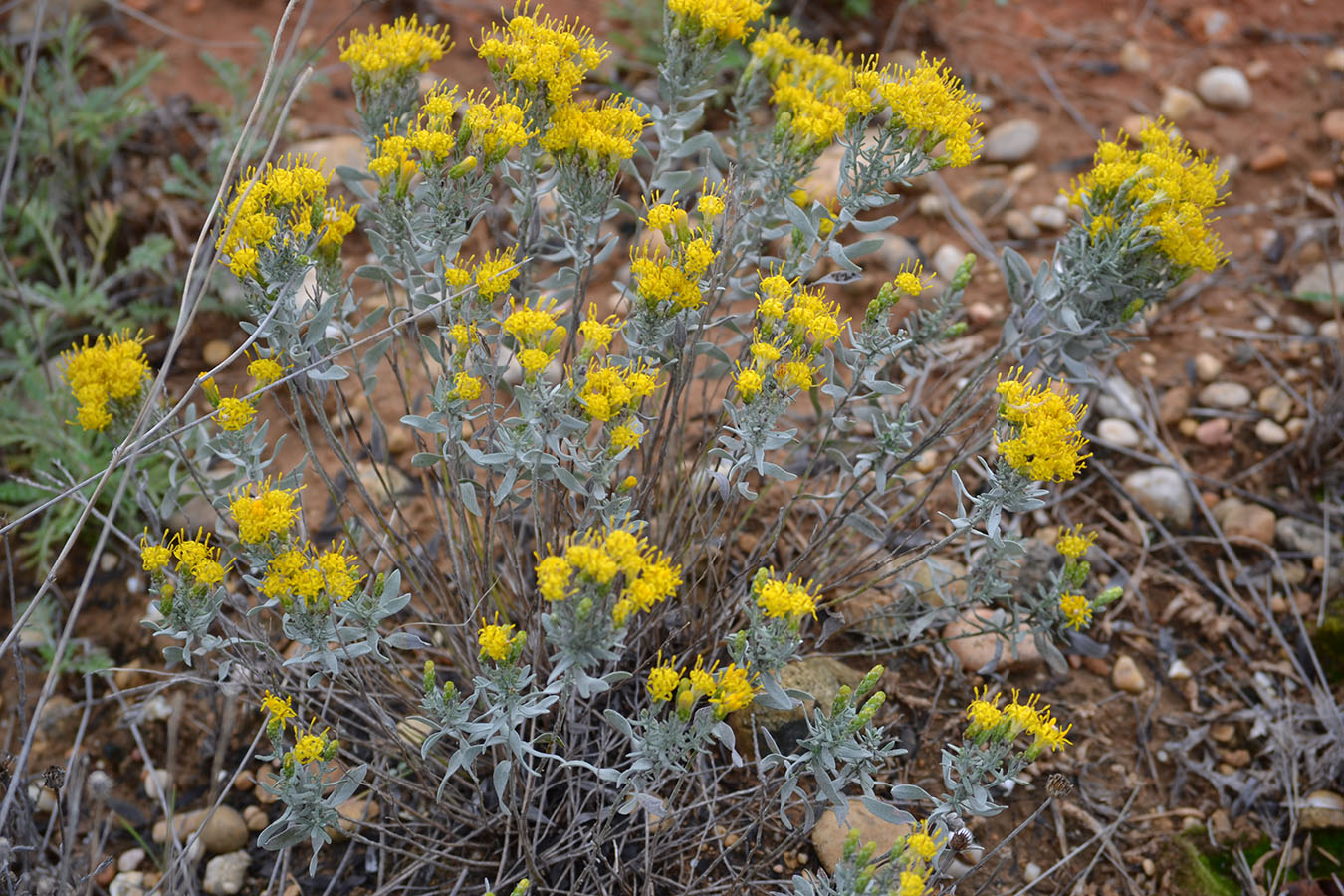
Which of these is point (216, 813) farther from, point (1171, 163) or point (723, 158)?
point (1171, 163)

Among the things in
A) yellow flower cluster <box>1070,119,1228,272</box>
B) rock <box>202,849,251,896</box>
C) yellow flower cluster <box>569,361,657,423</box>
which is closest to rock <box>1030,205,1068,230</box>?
yellow flower cluster <box>1070,119,1228,272</box>

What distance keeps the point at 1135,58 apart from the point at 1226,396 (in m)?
2.25

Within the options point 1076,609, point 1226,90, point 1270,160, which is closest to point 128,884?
point 1076,609

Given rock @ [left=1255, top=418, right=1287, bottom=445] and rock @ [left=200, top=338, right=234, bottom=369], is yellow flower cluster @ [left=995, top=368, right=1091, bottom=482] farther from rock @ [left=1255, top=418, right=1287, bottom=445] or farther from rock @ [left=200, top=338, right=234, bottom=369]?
rock @ [left=200, top=338, right=234, bottom=369]

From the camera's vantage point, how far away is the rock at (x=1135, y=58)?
535 centimetres

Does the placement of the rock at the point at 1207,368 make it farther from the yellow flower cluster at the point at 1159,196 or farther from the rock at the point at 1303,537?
the yellow flower cluster at the point at 1159,196

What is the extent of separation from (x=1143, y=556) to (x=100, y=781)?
10.8 feet

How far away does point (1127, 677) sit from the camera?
3.40m

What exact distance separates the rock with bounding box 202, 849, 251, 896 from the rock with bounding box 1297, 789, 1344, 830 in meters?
3.08

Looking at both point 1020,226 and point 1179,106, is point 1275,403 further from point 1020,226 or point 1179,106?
point 1179,106

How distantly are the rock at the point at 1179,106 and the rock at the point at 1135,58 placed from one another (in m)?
0.28

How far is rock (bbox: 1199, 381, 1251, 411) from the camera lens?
409cm

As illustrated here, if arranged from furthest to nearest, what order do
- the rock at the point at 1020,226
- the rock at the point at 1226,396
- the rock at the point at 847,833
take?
1. the rock at the point at 1020,226
2. the rock at the point at 1226,396
3. the rock at the point at 847,833

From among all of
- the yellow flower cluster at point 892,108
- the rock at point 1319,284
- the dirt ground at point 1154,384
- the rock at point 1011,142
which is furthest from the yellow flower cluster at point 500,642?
the rock at point 1011,142
